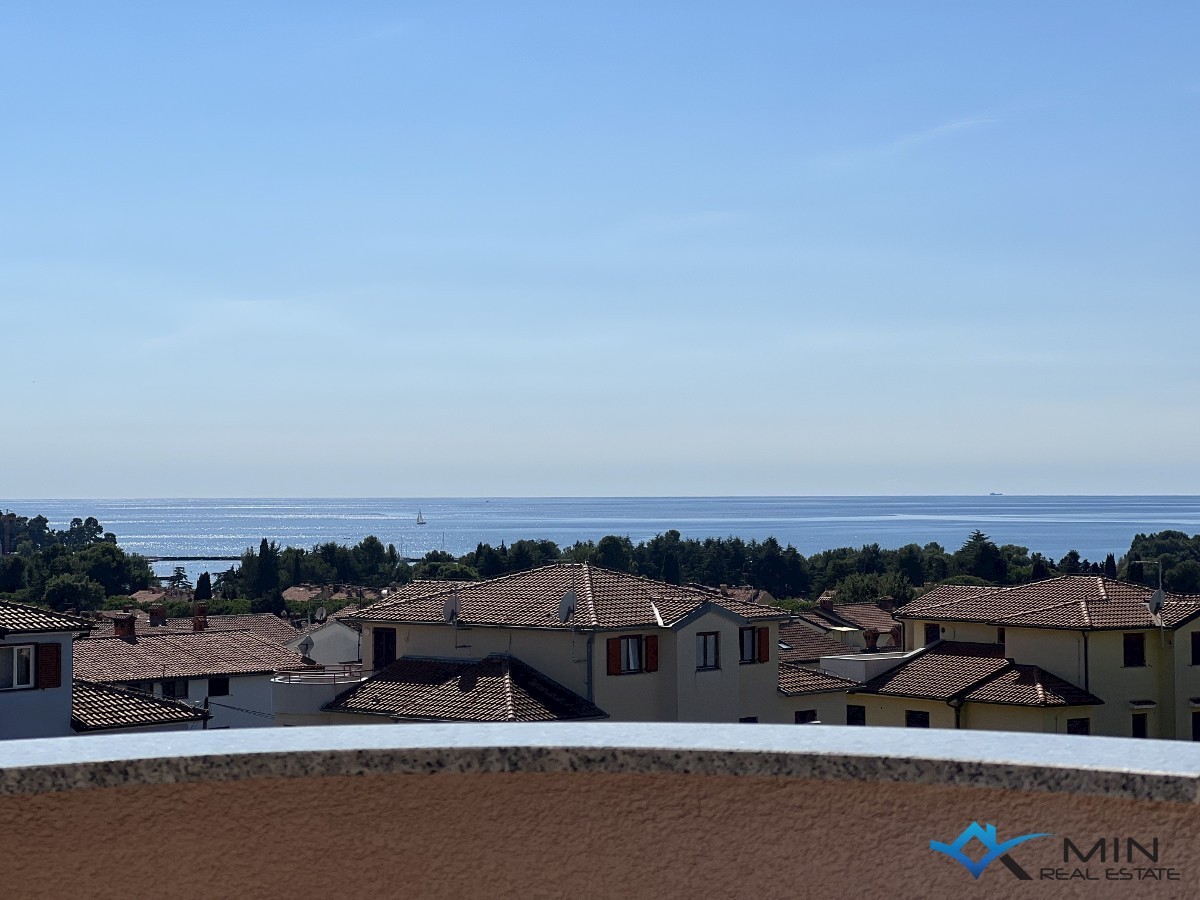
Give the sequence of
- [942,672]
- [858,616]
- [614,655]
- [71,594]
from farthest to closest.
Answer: [71,594]
[858,616]
[942,672]
[614,655]

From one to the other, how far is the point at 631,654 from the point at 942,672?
10.5 meters

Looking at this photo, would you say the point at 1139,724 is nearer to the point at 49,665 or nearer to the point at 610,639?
the point at 610,639

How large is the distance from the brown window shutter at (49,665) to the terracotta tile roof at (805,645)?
965 inches

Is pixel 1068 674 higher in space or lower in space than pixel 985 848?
lower

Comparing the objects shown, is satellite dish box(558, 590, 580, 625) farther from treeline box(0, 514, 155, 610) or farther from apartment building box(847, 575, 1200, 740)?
treeline box(0, 514, 155, 610)

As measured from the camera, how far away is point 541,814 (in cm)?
348

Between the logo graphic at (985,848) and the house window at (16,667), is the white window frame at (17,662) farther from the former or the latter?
the logo graphic at (985,848)

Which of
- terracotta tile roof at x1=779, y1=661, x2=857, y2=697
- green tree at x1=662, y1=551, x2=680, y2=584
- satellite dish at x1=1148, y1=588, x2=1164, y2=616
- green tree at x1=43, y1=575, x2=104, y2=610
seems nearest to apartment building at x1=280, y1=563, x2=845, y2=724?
terracotta tile roof at x1=779, y1=661, x2=857, y2=697

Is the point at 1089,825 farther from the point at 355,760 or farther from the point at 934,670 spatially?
the point at 934,670

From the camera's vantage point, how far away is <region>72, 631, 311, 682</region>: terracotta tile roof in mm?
40719

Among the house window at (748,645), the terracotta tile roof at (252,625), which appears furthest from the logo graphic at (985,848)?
the terracotta tile roof at (252,625)

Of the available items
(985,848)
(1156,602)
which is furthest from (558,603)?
(985,848)

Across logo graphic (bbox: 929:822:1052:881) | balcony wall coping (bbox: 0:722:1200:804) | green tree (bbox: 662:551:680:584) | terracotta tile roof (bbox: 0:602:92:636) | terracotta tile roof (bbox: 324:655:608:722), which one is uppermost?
balcony wall coping (bbox: 0:722:1200:804)

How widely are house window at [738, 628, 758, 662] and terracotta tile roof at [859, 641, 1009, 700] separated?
16.8 ft
